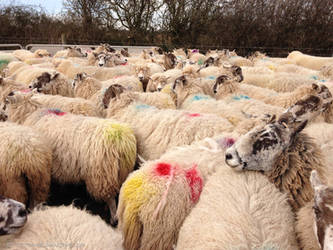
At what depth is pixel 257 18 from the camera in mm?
12953

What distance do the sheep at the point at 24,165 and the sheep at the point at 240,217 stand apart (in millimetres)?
1443

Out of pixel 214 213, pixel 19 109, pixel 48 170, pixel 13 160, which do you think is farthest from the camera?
pixel 19 109

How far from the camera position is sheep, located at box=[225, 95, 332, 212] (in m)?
1.73

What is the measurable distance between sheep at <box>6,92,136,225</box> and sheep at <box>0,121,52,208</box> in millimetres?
231

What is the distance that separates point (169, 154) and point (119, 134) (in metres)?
0.67

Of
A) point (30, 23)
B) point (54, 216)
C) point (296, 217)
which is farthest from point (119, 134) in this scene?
point (30, 23)

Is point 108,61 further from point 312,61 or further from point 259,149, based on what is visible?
point 312,61

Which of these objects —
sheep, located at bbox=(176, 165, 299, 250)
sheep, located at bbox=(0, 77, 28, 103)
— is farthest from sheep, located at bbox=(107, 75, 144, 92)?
sheep, located at bbox=(176, 165, 299, 250)

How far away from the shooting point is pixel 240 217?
4.50 feet

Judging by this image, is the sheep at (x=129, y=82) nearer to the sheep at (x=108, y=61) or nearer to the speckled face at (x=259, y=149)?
the sheep at (x=108, y=61)

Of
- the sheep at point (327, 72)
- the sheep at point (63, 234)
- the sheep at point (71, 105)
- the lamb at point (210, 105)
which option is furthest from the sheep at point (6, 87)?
the sheep at point (327, 72)

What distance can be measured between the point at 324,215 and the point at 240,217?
1.33 feet

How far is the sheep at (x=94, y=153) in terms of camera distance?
2.46m

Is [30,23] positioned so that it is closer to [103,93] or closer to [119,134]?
[103,93]
